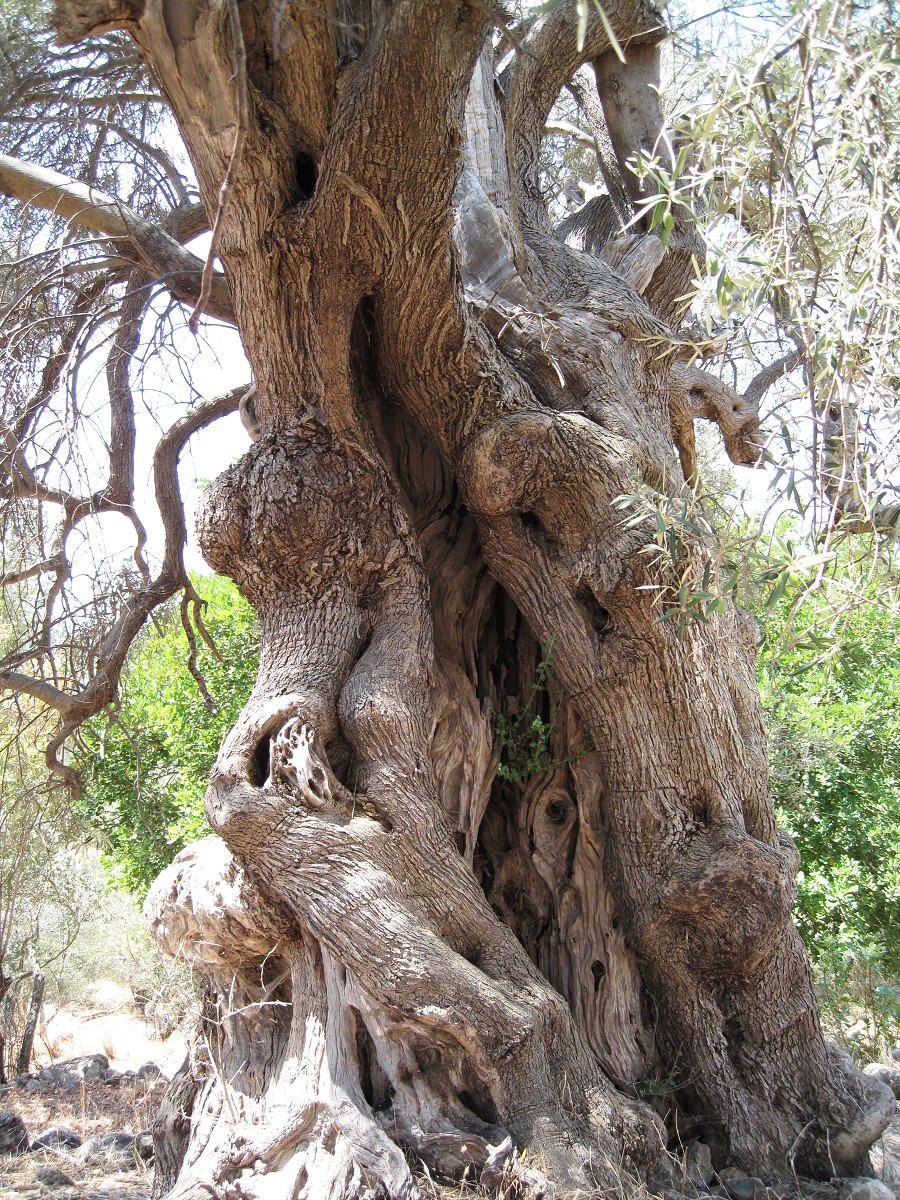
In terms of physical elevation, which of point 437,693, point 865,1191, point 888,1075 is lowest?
point 888,1075

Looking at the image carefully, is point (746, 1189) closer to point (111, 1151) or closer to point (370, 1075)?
point (370, 1075)

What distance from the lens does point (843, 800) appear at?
27.0ft

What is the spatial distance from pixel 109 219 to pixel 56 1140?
4.65 m

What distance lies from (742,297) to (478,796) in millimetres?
2568

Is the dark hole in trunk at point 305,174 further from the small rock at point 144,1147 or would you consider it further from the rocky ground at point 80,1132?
the small rock at point 144,1147

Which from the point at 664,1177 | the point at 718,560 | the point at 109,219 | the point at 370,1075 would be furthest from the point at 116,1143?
the point at 109,219

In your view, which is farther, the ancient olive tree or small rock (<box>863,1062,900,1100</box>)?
small rock (<box>863,1062,900,1100</box>)

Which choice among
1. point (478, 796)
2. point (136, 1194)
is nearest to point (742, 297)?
point (478, 796)

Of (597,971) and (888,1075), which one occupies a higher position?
(597,971)

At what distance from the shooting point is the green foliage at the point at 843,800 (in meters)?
7.80

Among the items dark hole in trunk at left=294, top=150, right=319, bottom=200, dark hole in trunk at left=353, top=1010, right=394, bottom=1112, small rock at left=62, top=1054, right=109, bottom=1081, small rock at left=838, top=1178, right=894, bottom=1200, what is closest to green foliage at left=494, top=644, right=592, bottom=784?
dark hole in trunk at left=353, top=1010, right=394, bottom=1112

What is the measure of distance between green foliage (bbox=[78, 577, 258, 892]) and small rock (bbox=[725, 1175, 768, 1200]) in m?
5.35

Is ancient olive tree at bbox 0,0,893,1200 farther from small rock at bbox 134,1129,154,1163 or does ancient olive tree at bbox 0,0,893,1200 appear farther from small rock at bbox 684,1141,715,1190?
small rock at bbox 134,1129,154,1163

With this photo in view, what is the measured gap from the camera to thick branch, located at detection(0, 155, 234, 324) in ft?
15.0
